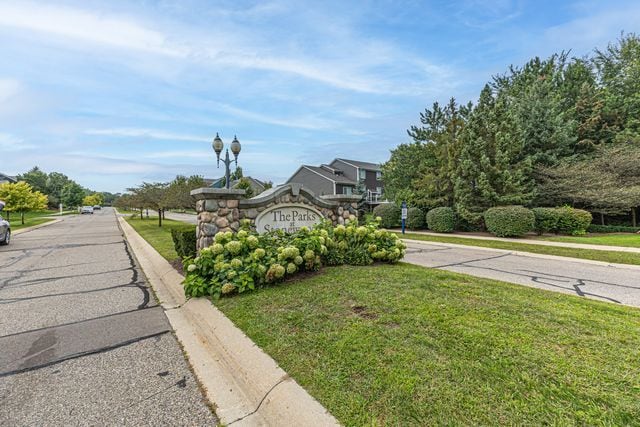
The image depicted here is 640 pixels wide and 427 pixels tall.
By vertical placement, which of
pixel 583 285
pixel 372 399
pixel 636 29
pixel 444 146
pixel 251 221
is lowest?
pixel 583 285

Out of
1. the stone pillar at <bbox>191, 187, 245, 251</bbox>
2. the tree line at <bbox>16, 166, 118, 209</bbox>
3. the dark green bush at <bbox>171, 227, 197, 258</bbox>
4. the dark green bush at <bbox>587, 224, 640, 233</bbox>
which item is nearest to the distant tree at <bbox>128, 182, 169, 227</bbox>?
the dark green bush at <bbox>171, 227, 197, 258</bbox>

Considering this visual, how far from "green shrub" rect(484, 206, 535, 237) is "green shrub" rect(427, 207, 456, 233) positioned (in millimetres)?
2189

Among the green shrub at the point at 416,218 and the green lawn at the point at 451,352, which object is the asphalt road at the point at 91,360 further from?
the green shrub at the point at 416,218

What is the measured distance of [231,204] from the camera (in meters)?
5.56

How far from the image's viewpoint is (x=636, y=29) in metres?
18.0

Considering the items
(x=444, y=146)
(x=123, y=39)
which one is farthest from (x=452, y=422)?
(x=444, y=146)

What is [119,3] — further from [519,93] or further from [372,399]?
[519,93]

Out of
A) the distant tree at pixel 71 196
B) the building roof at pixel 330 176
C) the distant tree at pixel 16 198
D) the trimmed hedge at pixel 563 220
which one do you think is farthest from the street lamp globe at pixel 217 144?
the distant tree at pixel 71 196

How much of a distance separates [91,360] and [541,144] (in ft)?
67.0

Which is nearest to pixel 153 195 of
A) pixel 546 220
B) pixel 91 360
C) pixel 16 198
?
pixel 16 198

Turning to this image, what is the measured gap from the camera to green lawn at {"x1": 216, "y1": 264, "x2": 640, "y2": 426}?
5.79ft

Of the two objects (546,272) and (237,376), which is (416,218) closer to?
(546,272)

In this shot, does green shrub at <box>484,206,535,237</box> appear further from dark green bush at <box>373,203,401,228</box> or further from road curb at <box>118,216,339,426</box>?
road curb at <box>118,216,339,426</box>

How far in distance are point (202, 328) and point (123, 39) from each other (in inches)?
325
